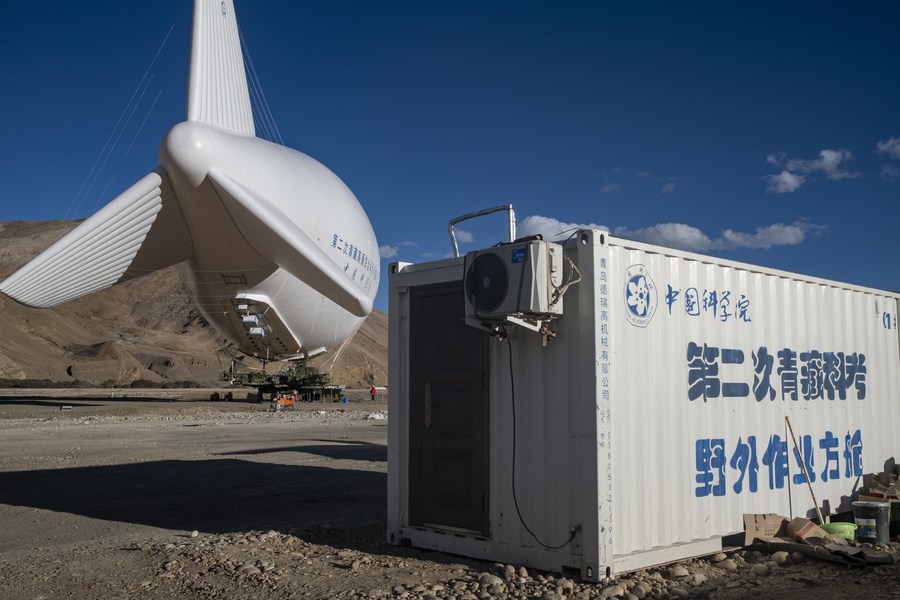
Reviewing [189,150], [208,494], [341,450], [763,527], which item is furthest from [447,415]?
[189,150]

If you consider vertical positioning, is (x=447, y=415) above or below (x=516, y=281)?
below

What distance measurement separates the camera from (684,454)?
7801 mm

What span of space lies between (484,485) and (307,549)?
7.20ft

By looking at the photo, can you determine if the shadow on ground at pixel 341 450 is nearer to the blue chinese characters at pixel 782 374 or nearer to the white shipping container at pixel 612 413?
the white shipping container at pixel 612 413

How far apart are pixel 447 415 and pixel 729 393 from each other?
3020 mm

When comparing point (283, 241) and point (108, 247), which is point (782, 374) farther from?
point (108, 247)

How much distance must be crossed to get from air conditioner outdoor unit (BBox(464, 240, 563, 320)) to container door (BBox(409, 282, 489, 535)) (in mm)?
672

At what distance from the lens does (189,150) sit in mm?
25109

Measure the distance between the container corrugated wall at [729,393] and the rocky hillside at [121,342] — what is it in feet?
121

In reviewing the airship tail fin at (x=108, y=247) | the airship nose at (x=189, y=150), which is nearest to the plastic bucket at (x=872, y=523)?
the airship nose at (x=189, y=150)

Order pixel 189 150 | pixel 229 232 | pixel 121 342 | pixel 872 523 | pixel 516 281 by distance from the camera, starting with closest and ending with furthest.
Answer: pixel 516 281 < pixel 872 523 < pixel 189 150 < pixel 229 232 < pixel 121 342

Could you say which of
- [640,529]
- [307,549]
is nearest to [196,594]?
[307,549]

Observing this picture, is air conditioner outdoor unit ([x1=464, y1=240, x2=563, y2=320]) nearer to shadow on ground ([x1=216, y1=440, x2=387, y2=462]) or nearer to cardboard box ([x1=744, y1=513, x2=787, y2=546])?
cardboard box ([x1=744, y1=513, x2=787, y2=546])

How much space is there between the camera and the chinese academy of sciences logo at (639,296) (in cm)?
745
